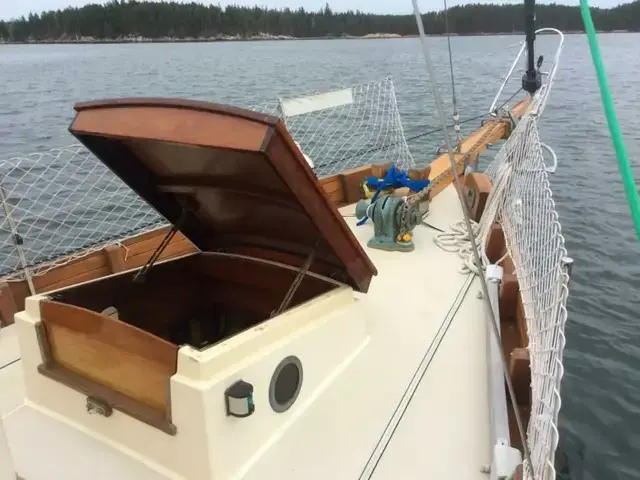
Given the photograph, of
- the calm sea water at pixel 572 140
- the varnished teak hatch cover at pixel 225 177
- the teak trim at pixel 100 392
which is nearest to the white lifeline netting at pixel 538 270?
the varnished teak hatch cover at pixel 225 177

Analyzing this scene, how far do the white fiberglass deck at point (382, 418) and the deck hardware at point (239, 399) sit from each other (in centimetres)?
27

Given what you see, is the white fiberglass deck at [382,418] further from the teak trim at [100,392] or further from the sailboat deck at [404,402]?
the teak trim at [100,392]

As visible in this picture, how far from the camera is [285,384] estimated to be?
2.27 m

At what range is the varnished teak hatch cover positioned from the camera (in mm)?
1865

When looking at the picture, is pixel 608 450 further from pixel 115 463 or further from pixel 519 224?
pixel 115 463

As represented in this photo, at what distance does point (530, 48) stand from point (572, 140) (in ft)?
31.4

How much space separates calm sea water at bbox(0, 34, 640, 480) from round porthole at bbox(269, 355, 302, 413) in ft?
7.83

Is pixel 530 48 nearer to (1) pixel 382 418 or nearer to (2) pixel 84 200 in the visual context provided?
(1) pixel 382 418

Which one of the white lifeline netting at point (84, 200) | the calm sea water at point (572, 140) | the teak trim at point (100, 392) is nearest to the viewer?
the teak trim at point (100, 392)

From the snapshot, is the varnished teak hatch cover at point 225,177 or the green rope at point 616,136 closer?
the green rope at point 616,136

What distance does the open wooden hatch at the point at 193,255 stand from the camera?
195 cm

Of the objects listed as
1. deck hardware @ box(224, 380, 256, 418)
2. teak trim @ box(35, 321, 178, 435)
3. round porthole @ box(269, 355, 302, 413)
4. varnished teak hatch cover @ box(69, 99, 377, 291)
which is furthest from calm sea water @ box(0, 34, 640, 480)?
teak trim @ box(35, 321, 178, 435)

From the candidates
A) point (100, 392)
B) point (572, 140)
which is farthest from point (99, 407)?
point (572, 140)

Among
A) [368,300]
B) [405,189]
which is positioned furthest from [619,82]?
[368,300]
